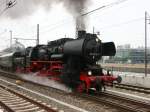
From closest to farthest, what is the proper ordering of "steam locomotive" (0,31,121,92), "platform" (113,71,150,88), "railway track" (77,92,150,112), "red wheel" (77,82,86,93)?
"railway track" (77,92,150,112) → "steam locomotive" (0,31,121,92) → "red wheel" (77,82,86,93) → "platform" (113,71,150,88)

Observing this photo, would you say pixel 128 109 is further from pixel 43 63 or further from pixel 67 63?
pixel 43 63

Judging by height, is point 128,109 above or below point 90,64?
below

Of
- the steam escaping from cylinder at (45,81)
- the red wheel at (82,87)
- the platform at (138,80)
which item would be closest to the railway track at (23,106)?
the red wheel at (82,87)

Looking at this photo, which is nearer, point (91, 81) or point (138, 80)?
point (91, 81)

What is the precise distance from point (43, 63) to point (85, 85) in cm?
696

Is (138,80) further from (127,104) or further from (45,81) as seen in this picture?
(127,104)

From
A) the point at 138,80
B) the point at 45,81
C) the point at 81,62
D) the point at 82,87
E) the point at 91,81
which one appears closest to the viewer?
the point at 91,81

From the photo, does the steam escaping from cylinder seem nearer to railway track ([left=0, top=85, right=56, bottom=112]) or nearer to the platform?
railway track ([left=0, top=85, right=56, bottom=112])

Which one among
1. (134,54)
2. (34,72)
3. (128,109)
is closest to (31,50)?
(34,72)

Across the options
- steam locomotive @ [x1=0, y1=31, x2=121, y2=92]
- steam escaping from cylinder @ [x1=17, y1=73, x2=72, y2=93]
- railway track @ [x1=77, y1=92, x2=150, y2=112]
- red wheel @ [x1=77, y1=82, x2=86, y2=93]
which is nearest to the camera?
railway track @ [x1=77, y1=92, x2=150, y2=112]

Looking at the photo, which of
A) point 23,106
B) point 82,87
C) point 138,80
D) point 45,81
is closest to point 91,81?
point 82,87

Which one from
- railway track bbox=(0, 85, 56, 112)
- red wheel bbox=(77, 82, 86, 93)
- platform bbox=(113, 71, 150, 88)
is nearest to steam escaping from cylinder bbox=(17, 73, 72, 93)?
red wheel bbox=(77, 82, 86, 93)

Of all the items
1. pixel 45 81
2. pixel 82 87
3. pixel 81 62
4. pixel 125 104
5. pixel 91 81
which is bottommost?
pixel 125 104

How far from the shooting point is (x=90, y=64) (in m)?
15.8
